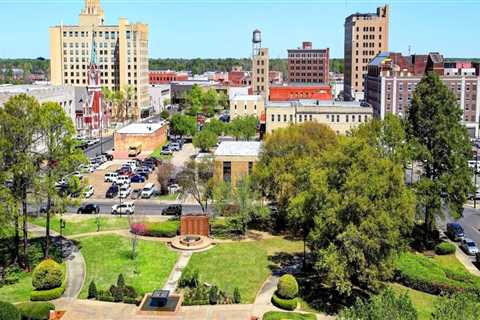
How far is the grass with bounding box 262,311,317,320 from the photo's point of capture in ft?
125

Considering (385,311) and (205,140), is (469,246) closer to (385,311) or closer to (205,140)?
(385,311)

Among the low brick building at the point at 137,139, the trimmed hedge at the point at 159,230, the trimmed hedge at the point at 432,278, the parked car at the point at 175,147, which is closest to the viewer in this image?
the trimmed hedge at the point at 432,278

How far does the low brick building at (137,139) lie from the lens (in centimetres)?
10938

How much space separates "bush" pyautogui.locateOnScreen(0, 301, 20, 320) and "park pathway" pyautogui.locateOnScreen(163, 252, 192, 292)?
1188 cm

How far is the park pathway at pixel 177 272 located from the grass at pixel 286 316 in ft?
29.6

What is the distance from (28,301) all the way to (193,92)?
135727mm

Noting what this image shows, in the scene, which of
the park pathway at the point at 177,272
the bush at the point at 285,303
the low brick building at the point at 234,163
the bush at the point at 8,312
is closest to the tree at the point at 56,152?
the park pathway at the point at 177,272

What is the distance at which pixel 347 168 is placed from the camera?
42812 millimetres

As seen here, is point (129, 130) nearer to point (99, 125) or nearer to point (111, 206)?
point (99, 125)

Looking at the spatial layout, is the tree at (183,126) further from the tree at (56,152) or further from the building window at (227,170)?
the tree at (56,152)

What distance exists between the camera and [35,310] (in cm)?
3831

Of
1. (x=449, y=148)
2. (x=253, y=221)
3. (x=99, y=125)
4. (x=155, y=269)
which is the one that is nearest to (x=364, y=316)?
(x=155, y=269)

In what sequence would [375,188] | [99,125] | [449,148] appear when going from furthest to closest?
[99,125], [449,148], [375,188]

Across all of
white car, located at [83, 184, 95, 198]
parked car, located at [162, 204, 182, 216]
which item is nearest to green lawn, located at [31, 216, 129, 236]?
parked car, located at [162, 204, 182, 216]
